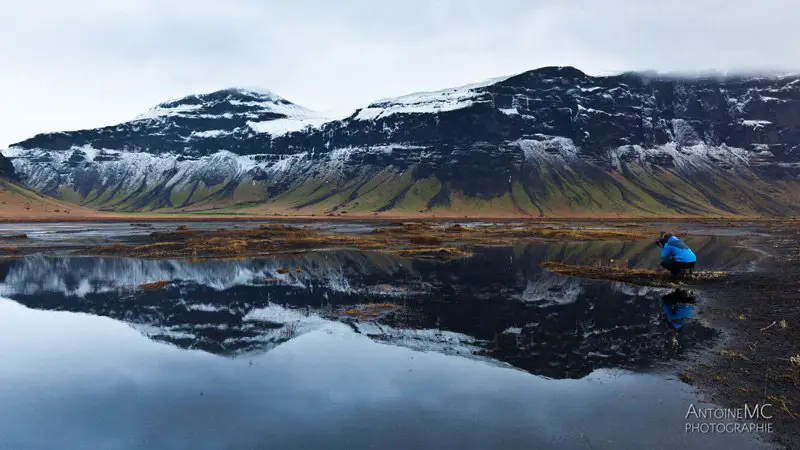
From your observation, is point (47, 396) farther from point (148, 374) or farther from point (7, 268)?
point (7, 268)

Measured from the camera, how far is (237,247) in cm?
7706

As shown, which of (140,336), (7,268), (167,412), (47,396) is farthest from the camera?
(7,268)

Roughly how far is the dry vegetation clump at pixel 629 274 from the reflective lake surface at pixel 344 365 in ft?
13.7

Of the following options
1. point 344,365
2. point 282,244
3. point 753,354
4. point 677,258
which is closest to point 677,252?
point 677,258

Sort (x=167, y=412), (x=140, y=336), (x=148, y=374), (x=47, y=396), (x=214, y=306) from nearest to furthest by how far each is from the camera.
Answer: (x=167, y=412), (x=47, y=396), (x=148, y=374), (x=140, y=336), (x=214, y=306)

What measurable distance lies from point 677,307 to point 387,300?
23357mm

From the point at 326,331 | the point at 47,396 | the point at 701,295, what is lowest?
the point at 701,295

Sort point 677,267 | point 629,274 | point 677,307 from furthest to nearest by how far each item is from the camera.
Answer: point 629,274
point 677,267
point 677,307

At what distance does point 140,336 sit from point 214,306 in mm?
8524

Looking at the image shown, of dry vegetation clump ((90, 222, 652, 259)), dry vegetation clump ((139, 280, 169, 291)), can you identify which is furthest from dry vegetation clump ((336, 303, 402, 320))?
dry vegetation clump ((90, 222, 652, 259))

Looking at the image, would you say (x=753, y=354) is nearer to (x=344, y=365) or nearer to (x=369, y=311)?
(x=344, y=365)

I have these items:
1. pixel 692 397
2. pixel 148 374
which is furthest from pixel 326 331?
pixel 692 397

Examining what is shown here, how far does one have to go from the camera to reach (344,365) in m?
24.7

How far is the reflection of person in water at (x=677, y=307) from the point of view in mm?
31358
